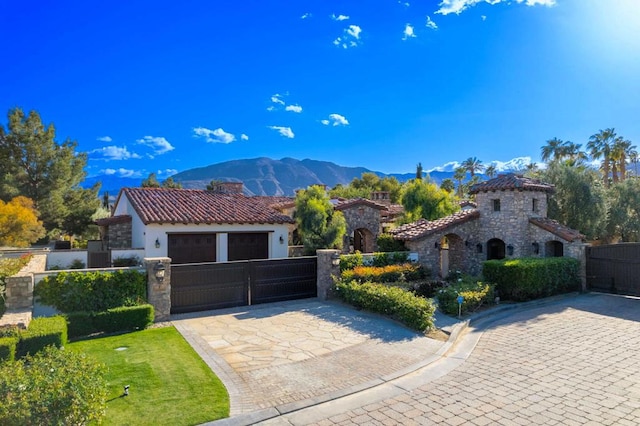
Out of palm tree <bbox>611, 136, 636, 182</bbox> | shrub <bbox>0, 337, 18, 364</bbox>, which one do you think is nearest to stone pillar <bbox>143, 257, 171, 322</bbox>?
shrub <bbox>0, 337, 18, 364</bbox>

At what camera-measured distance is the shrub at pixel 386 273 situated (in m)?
15.7

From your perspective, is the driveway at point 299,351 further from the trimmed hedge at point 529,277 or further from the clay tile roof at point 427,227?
the clay tile roof at point 427,227

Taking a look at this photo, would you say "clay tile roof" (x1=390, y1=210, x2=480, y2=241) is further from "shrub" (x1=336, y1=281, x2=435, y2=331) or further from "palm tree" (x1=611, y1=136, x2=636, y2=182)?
"palm tree" (x1=611, y1=136, x2=636, y2=182)

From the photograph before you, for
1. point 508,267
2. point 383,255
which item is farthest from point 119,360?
point 508,267

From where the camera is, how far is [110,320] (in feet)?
35.7

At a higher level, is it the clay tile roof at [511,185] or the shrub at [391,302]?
the clay tile roof at [511,185]

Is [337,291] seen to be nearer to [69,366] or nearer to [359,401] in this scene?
[359,401]

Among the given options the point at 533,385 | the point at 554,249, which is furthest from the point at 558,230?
the point at 533,385

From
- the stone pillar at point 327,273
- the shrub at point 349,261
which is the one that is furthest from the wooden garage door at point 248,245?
the stone pillar at point 327,273

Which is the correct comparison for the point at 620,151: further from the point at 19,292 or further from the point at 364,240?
the point at 19,292

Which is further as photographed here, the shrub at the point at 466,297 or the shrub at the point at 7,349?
the shrub at the point at 466,297

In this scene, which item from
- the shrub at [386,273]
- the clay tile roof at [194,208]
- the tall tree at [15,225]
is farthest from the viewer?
the tall tree at [15,225]

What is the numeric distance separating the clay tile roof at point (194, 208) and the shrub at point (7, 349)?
10.9 metres

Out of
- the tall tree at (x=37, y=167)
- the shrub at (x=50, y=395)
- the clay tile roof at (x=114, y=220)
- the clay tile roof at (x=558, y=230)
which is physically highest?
the tall tree at (x=37, y=167)
